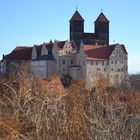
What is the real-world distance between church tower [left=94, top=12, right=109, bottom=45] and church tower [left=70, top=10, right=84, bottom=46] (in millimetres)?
2650

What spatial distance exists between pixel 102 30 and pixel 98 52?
9.82 m

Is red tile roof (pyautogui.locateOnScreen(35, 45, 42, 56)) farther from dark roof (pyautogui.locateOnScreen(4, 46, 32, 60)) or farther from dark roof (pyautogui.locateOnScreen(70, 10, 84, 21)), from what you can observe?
dark roof (pyautogui.locateOnScreen(70, 10, 84, 21))

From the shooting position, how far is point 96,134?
880cm

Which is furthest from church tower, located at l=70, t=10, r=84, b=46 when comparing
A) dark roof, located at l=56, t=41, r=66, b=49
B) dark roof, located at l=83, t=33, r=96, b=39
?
dark roof, located at l=56, t=41, r=66, b=49

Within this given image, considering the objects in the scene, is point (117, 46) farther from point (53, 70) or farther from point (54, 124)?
point (54, 124)

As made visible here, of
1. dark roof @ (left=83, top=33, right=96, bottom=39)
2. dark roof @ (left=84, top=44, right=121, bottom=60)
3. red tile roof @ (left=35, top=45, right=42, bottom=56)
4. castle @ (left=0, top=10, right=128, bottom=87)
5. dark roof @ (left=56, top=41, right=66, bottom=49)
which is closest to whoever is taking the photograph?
castle @ (left=0, top=10, right=128, bottom=87)

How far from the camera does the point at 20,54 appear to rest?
74000 millimetres

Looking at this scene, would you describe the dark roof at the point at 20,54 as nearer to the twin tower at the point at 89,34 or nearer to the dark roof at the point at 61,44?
the twin tower at the point at 89,34

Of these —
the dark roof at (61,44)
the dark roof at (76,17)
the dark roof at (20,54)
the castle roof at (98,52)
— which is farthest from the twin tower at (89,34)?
the dark roof at (20,54)

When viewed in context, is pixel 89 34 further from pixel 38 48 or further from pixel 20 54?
pixel 20 54

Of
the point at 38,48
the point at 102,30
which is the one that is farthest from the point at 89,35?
the point at 38,48

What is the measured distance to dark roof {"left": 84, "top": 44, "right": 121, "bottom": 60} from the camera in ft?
214

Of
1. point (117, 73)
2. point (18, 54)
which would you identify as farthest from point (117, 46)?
point (18, 54)

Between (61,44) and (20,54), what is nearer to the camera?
(61,44)
